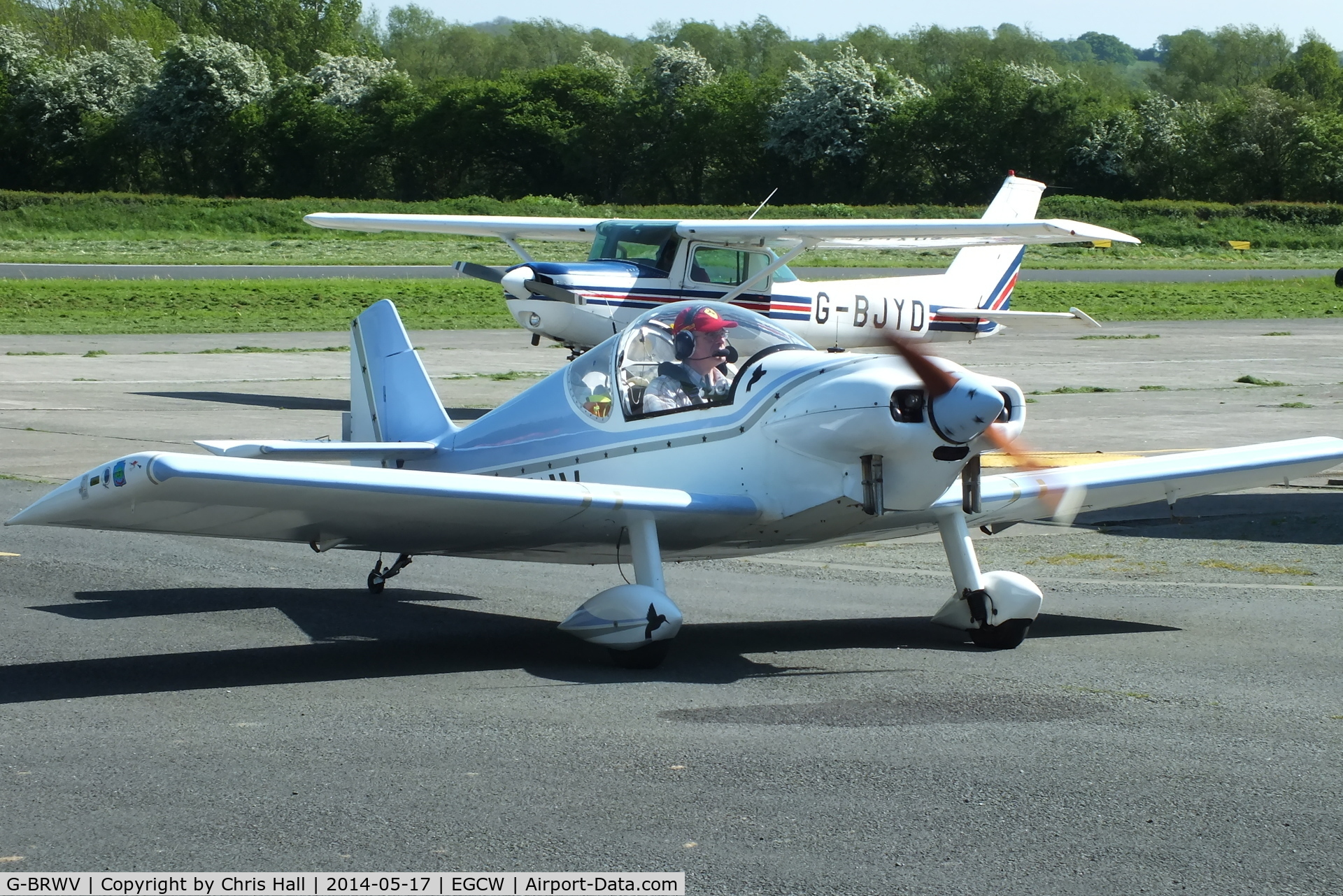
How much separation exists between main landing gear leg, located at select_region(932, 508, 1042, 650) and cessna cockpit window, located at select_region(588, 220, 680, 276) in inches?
550

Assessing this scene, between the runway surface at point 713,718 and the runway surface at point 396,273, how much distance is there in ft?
99.7

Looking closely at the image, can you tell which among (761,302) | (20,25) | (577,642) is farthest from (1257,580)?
(20,25)

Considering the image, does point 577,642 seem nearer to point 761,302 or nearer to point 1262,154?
point 761,302

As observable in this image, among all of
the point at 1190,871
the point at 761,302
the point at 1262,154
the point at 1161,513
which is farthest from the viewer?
the point at 1262,154

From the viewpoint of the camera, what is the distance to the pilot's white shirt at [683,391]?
781 cm

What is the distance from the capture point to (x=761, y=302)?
21.9m

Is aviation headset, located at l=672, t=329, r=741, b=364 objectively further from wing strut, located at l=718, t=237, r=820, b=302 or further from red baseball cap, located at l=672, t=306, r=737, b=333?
wing strut, located at l=718, t=237, r=820, b=302

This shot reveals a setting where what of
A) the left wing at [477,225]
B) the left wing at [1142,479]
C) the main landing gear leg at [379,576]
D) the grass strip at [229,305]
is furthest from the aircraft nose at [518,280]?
the left wing at [1142,479]

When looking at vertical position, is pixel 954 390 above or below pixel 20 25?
below

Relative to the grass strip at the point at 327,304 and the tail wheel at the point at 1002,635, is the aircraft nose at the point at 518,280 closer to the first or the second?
the grass strip at the point at 327,304

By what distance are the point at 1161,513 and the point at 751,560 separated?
4.24 meters

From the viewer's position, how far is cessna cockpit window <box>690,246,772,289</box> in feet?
70.9

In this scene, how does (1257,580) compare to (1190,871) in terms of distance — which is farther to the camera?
(1257,580)
